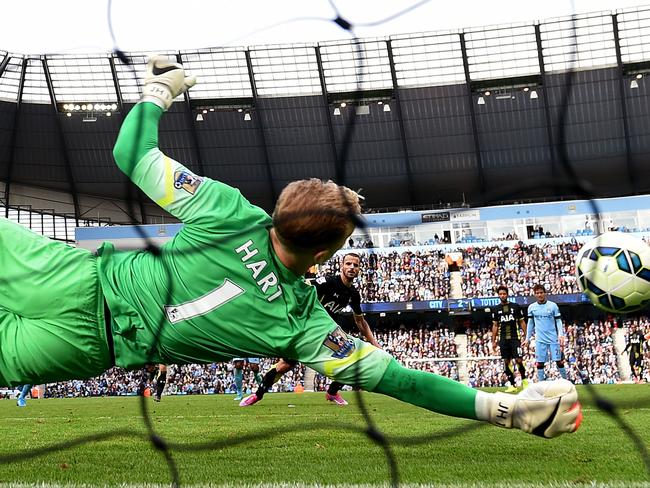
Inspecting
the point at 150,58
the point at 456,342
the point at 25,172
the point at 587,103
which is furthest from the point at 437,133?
the point at 150,58

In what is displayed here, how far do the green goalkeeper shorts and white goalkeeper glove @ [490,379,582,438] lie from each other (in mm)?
1578

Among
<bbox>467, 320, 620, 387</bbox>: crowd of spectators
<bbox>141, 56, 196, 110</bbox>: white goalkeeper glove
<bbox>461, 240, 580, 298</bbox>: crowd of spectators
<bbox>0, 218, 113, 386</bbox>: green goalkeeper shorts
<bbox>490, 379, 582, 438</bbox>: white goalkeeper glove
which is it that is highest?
<bbox>141, 56, 196, 110</bbox>: white goalkeeper glove

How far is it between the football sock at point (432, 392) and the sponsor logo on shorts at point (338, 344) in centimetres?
17

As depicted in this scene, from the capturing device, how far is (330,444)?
17.8ft

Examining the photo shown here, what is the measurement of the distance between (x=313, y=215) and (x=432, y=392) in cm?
84

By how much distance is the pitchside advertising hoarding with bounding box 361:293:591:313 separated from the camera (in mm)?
23433

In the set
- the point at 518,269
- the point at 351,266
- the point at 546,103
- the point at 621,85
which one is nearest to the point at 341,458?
the point at 351,266

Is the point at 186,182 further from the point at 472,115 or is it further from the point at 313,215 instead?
the point at 472,115

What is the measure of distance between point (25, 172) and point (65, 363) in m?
26.6

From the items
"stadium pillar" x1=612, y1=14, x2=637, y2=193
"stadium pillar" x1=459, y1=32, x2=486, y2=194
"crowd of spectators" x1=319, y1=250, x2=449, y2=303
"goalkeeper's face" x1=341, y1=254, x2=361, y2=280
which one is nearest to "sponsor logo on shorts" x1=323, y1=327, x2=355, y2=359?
"goalkeeper's face" x1=341, y1=254, x2=361, y2=280

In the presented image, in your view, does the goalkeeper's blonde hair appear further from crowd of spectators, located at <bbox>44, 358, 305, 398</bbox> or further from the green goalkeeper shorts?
crowd of spectators, located at <bbox>44, 358, 305, 398</bbox>

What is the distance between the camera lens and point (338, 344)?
298 centimetres

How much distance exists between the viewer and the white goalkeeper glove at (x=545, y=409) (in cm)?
273

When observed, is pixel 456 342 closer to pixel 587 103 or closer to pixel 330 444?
pixel 587 103
